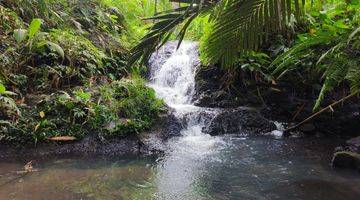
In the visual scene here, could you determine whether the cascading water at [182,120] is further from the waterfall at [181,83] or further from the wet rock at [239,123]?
the wet rock at [239,123]

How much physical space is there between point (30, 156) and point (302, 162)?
4035 millimetres

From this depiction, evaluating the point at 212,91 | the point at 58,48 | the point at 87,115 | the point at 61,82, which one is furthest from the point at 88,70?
the point at 212,91

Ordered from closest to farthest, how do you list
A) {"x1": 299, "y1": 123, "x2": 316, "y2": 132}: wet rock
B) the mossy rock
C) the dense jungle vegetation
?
the mossy rock
the dense jungle vegetation
{"x1": 299, "y1": 123, "x2": 316, "y2": 132}: wet rock

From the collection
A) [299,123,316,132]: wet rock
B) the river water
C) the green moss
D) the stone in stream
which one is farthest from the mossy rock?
the green moss

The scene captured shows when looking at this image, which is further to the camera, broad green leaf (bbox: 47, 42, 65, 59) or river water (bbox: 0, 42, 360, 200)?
broad green leaf (bbox: 47, 42, 65, 59)

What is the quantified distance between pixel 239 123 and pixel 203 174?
264 centimetres

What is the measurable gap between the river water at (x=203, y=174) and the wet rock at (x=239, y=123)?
12.1 inches

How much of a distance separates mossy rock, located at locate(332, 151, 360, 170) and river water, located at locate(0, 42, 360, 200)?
0.51 feet

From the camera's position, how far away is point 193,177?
4.88 meters

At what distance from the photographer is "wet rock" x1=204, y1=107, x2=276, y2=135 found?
288 inches

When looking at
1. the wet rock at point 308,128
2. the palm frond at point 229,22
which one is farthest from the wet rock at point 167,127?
the palm frond at point 229,22

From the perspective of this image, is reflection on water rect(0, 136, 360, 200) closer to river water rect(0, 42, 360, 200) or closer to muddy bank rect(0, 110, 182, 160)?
river water rect(0, 42, 360, 200)

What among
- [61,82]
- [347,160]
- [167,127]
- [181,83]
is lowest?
[347,160]

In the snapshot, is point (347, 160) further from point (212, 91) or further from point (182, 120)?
point (212, 91)
